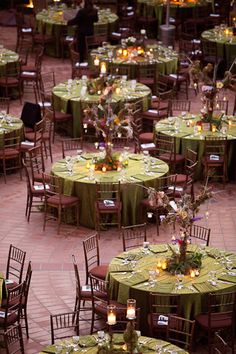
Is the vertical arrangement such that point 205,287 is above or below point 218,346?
above

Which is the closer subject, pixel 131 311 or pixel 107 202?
pixel 131 311

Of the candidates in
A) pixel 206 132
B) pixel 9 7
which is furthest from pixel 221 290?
pixel 9 7

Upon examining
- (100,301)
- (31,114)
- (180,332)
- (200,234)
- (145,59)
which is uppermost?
(145,59)

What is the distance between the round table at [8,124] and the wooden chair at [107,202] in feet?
9.86

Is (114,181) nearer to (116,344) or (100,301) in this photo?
(100,301)

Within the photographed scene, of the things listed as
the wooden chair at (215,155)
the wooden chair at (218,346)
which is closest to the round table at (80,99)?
the wooden chair at (215,155)

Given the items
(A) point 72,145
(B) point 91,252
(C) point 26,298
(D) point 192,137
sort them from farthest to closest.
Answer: (A) point 72,145 → (D) point 192,137 → (B) point 91,252 → (C) point 26,298

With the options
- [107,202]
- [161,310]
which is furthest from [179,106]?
[161,310]

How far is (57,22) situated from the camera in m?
30.4

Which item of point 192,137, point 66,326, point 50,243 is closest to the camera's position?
point 66,326

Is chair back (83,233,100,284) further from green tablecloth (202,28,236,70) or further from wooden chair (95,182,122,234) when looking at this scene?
green tablecloth (202,28,236,70)

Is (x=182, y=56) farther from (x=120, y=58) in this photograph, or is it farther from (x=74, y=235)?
(x=74, y=235)

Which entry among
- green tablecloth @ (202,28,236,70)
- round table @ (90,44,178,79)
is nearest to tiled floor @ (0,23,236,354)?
round table @ (90,44,178,79)

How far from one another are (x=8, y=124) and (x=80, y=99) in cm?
203
